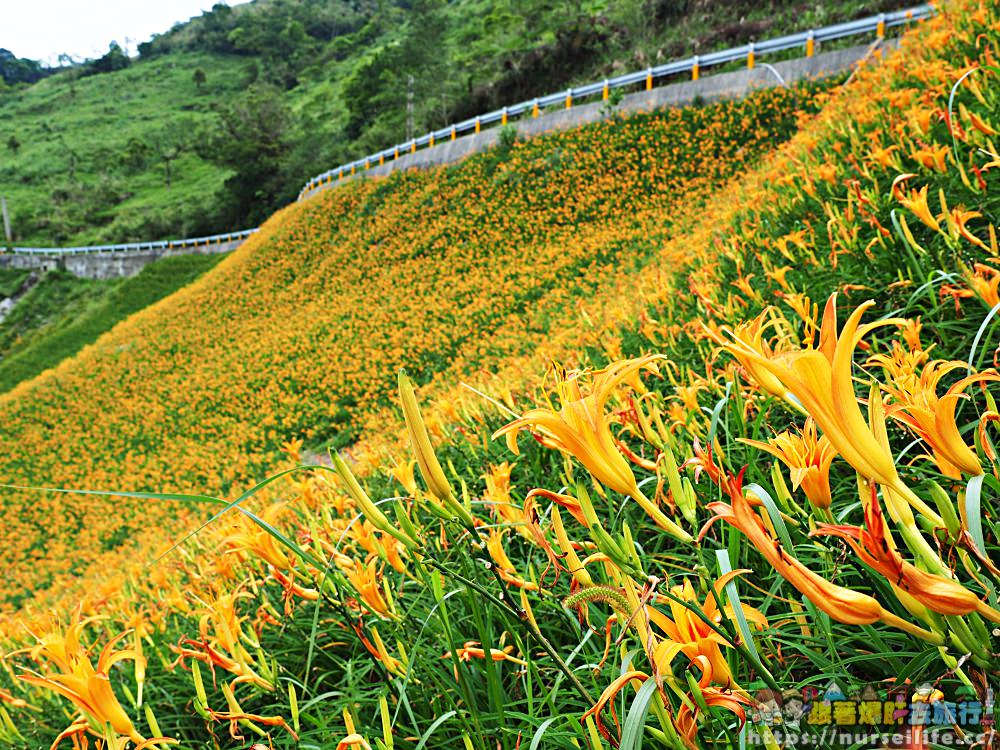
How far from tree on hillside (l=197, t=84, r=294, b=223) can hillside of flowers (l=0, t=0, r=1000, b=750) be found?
25842 mm

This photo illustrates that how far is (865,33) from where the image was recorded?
35.7 ft

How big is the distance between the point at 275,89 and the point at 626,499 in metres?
70.1

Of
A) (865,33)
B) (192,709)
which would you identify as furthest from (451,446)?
(865,33)

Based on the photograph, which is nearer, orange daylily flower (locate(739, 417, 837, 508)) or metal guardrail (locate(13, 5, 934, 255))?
orange daylily flower (locate(739, 417, 837, 508))

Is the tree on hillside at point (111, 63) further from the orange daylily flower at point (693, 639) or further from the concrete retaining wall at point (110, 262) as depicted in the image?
the orange daylily flower at point (693, 639)

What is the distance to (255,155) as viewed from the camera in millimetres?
32875

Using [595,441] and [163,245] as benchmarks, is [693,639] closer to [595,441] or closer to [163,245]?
[595,441]

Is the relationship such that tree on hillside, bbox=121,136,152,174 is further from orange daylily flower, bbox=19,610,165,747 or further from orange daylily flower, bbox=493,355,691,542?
orange daylily flower, bbox=493,355,691,542

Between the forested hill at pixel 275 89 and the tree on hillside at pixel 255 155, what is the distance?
11 centimetres

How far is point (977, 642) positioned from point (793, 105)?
11303mm

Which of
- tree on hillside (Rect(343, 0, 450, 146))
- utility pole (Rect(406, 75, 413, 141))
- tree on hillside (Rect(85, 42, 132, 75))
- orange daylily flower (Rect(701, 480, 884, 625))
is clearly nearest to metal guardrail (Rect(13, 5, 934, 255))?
utility pole (Rect(406, 75, 413, 141))

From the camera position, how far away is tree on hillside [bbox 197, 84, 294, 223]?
32.6 m

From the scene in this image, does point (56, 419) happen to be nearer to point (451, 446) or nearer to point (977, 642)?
point (451, 446)

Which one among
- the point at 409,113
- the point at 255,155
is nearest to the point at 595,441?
the point at 409,113
